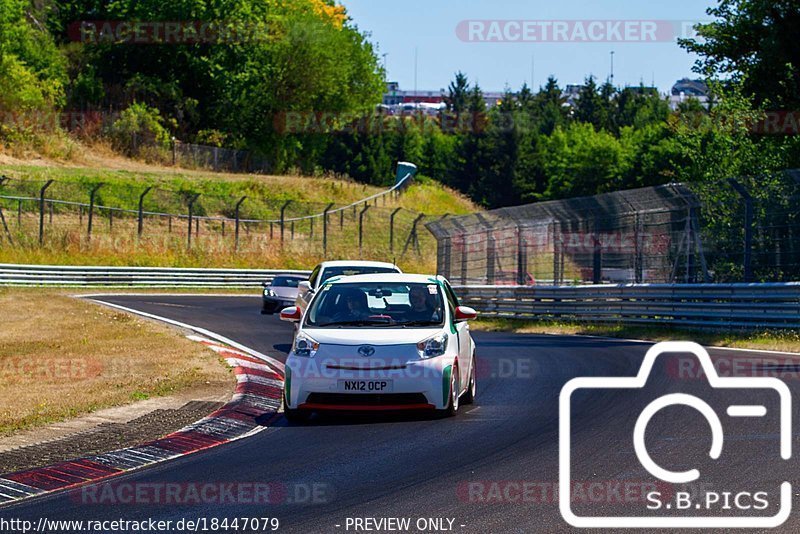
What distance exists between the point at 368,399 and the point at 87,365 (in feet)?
23.0

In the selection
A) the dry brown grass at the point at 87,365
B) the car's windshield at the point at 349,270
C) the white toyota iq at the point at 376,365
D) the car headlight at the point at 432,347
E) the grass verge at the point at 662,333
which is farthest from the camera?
Answer: the car's windshield at the point at 349,270

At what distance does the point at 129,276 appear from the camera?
45.3 m

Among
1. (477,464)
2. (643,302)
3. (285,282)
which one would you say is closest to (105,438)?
(477,464)

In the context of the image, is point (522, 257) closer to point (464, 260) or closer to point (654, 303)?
point (464, 260)

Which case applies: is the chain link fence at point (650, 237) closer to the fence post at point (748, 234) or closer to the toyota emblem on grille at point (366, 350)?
the fence post at point (748, 234)

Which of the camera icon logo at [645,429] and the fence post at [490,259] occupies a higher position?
the fence post at [490,259]

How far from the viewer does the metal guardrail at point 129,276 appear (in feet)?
137

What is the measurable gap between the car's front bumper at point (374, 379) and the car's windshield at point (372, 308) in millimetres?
767

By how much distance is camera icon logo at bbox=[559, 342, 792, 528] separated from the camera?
6.73 m

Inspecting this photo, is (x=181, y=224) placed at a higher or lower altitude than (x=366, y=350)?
higher

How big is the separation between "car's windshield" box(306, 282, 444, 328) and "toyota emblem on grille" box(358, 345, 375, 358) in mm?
616

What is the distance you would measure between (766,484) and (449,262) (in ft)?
94.3

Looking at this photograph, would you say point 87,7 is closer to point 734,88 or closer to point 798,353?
point 734,88

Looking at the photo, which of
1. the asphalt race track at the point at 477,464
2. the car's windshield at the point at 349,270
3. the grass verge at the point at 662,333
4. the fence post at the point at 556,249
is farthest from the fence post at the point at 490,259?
the asphalt race track at the point at 477,464
